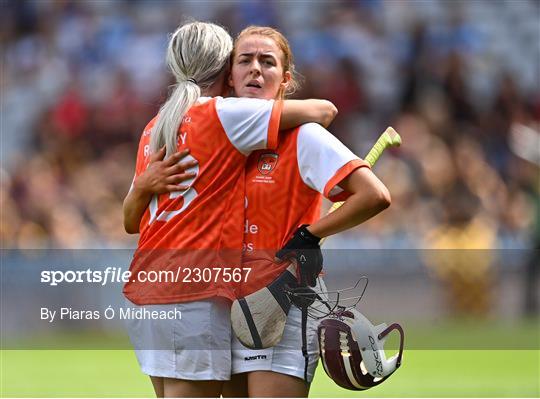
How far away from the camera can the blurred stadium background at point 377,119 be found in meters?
11.4

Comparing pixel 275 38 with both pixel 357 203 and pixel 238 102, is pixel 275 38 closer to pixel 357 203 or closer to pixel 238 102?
pixel 238 102

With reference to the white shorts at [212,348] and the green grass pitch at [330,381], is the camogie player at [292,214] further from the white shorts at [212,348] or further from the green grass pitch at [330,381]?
the green grass pitch at [330,381]

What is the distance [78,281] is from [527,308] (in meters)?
4.74

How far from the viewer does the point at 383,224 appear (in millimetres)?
11648

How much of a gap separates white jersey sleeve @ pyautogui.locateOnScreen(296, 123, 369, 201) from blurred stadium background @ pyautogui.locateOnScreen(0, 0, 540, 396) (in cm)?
663

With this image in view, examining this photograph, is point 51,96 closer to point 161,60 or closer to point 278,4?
point 161,60

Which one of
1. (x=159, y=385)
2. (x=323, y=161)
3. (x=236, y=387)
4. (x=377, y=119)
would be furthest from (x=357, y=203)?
(x=377, y=119)

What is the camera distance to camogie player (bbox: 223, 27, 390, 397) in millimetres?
3674

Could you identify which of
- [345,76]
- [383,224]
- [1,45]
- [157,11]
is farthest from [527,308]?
[1,45]

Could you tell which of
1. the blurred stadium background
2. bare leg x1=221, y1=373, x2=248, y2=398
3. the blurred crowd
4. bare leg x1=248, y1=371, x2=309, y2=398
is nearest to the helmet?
bare leg x1=248, y1=371, x2=309, y2=398

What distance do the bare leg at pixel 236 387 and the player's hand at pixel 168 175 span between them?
2.26 ft

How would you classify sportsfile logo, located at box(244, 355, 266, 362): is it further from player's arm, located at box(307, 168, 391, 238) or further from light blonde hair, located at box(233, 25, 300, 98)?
light blonde hair, located at box(233, 25, 300, 98)

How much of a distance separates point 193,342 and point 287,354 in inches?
12.7

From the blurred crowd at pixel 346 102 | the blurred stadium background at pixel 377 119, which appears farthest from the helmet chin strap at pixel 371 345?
the blurred crowd at pixel 346 102
